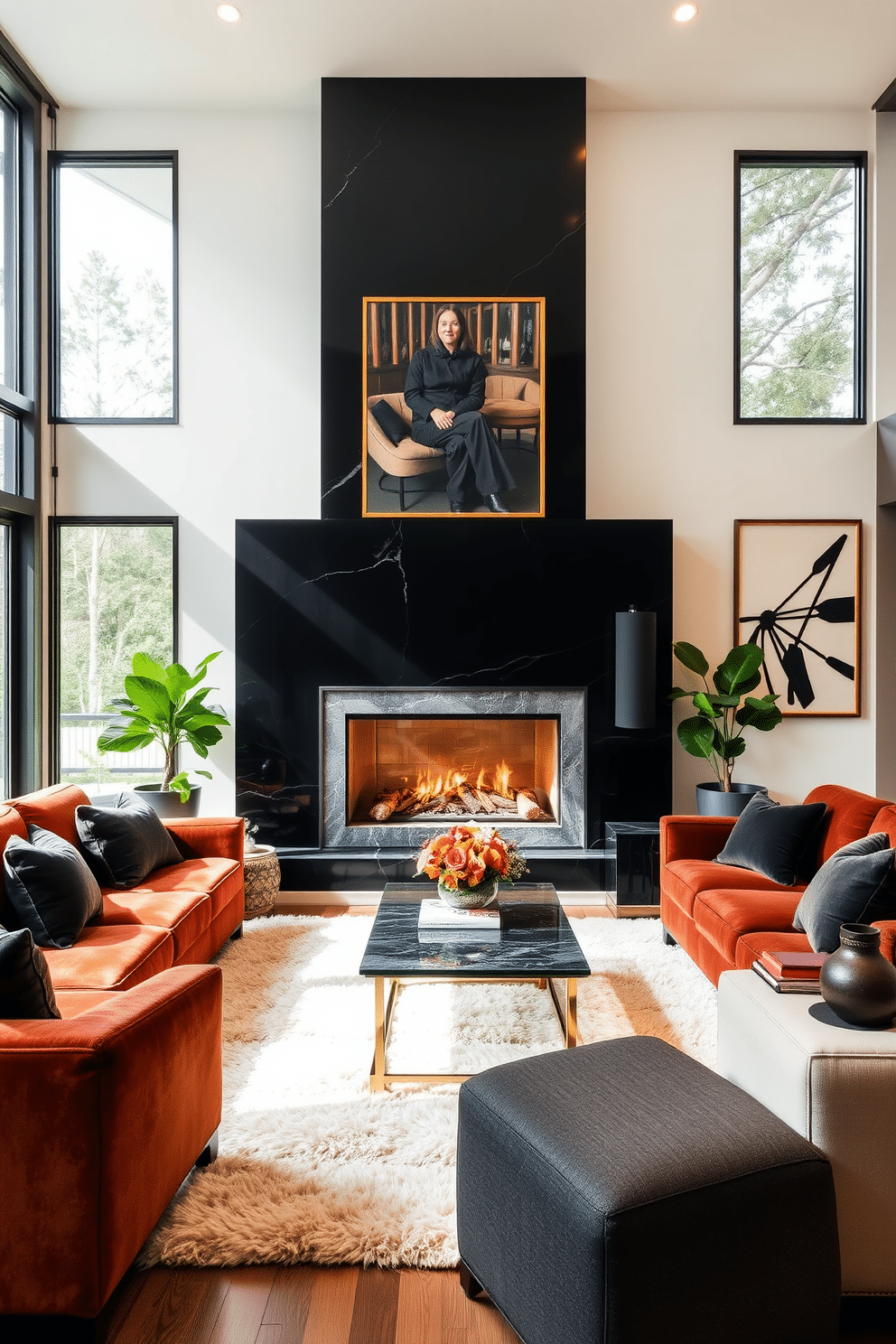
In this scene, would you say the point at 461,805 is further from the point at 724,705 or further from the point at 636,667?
the point at 724,705

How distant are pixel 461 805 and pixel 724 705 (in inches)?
61.2

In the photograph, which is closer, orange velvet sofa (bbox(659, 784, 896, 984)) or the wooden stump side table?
orange velvet sofa (bbox(659, 784, 896, 984))

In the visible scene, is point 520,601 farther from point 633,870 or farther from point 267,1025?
point 267,1025

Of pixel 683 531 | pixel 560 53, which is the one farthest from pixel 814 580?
pixel 560 53

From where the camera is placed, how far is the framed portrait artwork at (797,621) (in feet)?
16.4

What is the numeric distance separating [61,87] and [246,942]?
187 inches

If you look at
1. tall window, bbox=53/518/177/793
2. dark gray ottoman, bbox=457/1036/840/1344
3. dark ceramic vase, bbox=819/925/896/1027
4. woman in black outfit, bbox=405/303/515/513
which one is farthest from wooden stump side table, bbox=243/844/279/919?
dark ceramic vase, bbox=819/925/896/1027

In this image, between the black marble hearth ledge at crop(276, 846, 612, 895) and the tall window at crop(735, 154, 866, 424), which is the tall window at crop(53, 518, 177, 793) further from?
the tall window at crop(735, 154, 866, 424)

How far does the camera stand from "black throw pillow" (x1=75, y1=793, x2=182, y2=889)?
3.29 m

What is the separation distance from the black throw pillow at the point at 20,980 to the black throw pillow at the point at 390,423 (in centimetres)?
352

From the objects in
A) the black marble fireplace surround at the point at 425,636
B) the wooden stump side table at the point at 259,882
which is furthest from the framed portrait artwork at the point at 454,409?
the wooden stump side table at the point at 259,882

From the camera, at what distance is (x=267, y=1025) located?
3027 mm

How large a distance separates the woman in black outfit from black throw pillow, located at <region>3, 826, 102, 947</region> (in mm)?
2799

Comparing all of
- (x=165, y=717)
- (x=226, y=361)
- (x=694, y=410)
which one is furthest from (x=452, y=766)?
(x=226, y=361)
